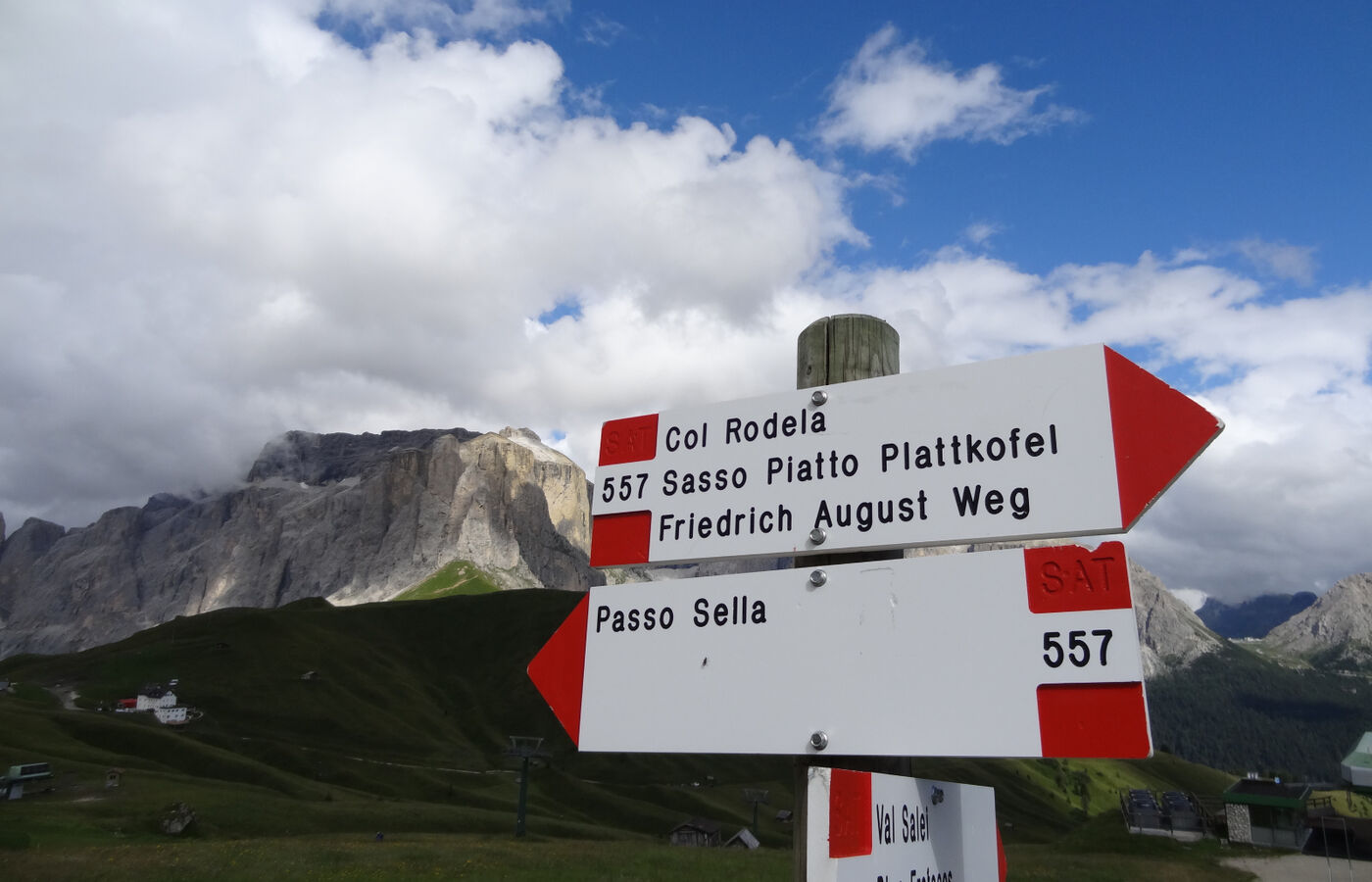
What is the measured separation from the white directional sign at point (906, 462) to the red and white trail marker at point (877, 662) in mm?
246

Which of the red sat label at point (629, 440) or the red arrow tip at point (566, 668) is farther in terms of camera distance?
the red sat label at point (629, 440)

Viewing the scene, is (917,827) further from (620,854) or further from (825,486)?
(620,854)

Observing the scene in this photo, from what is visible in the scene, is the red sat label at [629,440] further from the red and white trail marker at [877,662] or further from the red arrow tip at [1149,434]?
the red arrow tip at [1149,434]

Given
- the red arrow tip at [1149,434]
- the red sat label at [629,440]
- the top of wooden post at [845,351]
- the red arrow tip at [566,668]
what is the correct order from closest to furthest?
the red arrow tip at [1149,434] → the red arrow tip at [566,668] → the top of wooden post at [845,351] → the red sat label at [629,440]

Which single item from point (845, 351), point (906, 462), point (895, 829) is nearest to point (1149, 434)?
point (906, 462)

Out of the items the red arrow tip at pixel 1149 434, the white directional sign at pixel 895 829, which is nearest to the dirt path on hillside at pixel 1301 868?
the white directional sign at pixel 895 829

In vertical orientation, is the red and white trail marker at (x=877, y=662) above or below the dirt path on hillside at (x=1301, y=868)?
above

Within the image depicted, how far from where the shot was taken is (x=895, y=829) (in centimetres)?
371

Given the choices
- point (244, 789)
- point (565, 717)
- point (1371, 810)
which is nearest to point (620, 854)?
point (565, 717)

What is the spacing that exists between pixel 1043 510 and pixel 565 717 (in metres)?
2.70

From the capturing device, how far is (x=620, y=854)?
34219mm

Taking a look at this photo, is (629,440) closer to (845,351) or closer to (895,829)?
(845,351)

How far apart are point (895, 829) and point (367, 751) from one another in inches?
4620

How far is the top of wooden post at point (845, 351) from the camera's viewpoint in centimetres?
470
